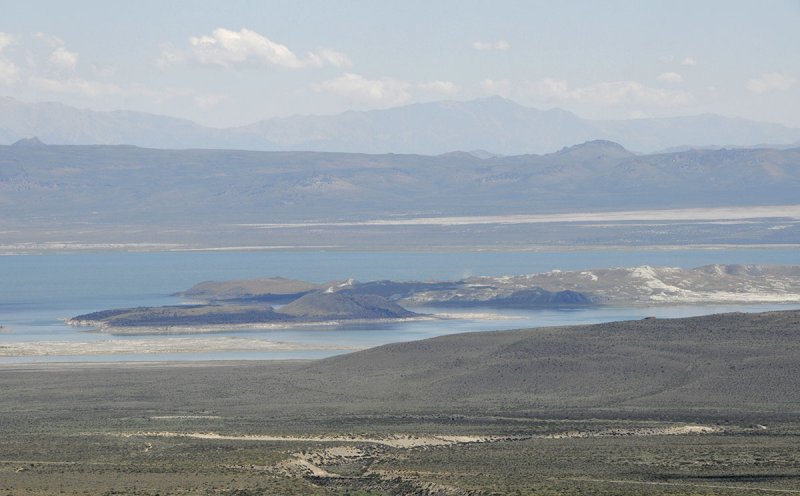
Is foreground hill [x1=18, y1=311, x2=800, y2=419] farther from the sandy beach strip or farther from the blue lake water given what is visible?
the blue lake water

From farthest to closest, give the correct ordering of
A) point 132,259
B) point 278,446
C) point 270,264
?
point 132,259 < point 270,264 < point 278,446

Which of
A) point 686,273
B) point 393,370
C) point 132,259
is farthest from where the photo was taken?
point 132,259

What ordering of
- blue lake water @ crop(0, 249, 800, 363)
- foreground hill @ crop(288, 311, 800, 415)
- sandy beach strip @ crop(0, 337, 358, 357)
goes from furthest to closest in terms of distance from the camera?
blue lake water @ crop(0, 249, 800, 363) < sandy beach strip @ crop(0, 337, 358, 357) < foreground hill @ crop(288, 311, 800, 415)

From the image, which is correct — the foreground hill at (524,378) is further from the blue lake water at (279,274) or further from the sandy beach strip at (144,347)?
the blue lake water at (279,274)

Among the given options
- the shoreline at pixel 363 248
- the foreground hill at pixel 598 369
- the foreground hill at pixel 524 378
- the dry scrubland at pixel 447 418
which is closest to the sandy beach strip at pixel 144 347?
the dry scrubland at pixel 447 418

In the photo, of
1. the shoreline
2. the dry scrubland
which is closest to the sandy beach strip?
the dry scrubland

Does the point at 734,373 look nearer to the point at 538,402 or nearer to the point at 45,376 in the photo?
the point at 538,402

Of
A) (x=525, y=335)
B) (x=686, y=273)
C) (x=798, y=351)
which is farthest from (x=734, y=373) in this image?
(x=686, y=273)
